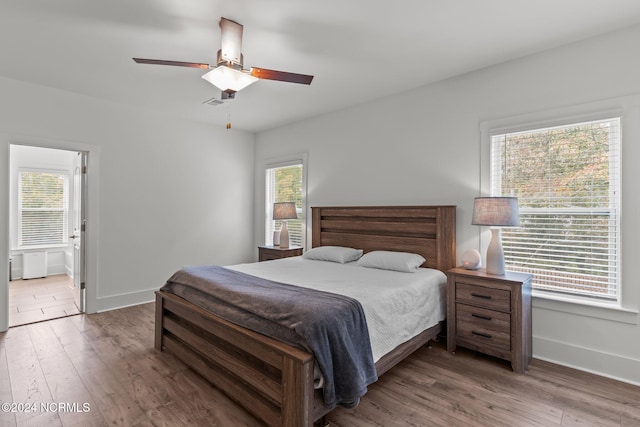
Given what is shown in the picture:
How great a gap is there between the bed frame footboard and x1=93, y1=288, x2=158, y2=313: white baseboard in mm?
1816

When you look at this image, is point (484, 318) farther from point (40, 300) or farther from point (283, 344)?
point (40, 300)

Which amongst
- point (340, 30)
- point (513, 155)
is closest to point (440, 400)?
point (513, 155)

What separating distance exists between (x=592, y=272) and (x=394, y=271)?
5.24 feet

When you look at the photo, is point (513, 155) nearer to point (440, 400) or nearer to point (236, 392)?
point (440, 400)

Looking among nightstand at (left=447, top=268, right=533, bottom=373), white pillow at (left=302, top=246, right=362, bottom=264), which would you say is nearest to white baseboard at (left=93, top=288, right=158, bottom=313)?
white pillow at (left=302, top=246, right=362, bottom=264)

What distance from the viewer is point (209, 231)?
17.4 ft

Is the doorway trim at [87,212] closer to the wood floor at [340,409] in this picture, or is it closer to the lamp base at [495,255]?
the wood floor at [340,409]

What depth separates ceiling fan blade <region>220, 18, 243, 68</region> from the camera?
239cm

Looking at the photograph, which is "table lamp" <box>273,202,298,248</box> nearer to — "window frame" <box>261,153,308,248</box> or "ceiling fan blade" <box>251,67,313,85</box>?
"window frame" <box>261,153,308,248</box>

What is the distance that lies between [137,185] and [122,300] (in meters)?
1.55

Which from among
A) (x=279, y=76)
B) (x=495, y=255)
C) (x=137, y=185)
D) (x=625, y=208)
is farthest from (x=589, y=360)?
(x=137, y=185)

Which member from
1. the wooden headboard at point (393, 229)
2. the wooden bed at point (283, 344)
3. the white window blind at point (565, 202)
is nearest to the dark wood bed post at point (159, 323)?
the wooden bed at point (283, 344)

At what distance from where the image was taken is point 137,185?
450 centimetres

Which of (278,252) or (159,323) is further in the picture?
(278,252)
